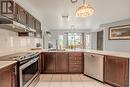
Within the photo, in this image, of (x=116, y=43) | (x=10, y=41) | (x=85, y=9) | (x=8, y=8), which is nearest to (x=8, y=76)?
(x=8, y=8)

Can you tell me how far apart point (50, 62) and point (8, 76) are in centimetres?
297

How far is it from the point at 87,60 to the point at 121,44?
361cm

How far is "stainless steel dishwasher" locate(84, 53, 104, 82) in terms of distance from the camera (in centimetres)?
405

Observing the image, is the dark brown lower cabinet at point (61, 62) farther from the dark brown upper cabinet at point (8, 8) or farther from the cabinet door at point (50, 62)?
the dark brown upper cabinet at point (8, 8)

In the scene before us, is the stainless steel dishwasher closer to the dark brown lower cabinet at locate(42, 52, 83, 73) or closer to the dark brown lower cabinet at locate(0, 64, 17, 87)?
the dark brown lower cabinet at locate(42, 52, 83, 73)

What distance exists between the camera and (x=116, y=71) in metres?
3.48

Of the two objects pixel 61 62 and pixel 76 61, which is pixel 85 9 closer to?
pixel 76 61

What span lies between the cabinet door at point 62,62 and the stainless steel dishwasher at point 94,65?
69 centimetres

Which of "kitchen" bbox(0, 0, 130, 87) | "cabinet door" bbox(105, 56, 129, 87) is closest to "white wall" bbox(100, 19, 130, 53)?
"kitchen" bbox(0, 0, 130, 87)

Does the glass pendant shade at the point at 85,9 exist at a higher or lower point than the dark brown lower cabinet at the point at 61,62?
higher

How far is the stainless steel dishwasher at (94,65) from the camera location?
4.05 metres

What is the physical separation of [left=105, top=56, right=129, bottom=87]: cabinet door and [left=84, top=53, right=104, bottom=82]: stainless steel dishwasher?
24cm

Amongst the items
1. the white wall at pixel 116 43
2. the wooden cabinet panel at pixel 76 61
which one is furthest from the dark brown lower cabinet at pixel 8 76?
the white wall at pixel 116 43

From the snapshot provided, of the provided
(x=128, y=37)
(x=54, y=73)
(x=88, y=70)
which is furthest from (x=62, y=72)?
(x=128, y=37)
